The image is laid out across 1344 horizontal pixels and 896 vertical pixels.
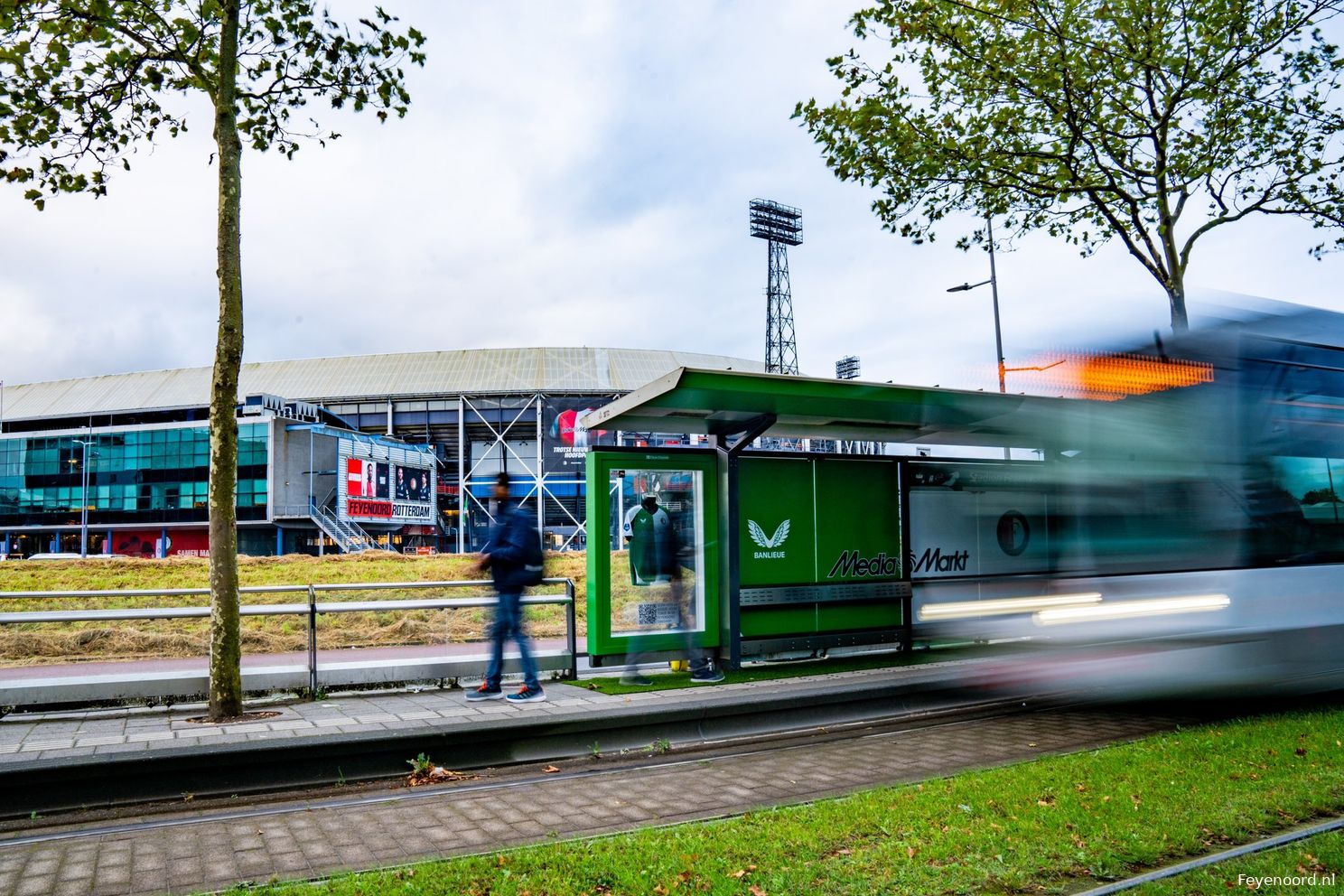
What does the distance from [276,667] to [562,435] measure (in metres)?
61.6

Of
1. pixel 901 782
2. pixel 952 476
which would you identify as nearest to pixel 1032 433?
pixel 952 476

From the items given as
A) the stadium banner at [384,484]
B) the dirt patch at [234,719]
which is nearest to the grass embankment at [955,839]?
the dirt patch at [234,719]

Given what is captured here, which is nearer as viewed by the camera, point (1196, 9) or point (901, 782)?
point (901, 782)

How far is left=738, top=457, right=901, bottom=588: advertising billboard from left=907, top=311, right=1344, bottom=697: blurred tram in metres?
2.73

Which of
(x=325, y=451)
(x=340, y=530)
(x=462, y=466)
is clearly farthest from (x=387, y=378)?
(x=340, y=530)

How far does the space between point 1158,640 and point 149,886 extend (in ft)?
25.4

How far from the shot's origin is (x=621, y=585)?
10469mm

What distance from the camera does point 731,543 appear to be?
1095cm

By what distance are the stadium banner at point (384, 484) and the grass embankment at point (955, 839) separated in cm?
6123

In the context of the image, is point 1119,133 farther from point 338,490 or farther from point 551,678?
point 338,490

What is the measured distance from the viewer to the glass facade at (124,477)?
61688 mm

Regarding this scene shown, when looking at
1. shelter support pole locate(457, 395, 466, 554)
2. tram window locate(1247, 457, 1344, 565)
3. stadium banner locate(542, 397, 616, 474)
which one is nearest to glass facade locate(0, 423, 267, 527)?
shelter support pole locate(457, 395, 466, 554)

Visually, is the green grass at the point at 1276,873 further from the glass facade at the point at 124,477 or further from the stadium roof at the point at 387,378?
the stadium roof at the point at 387,378

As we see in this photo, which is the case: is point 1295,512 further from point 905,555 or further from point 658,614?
point 658,614
